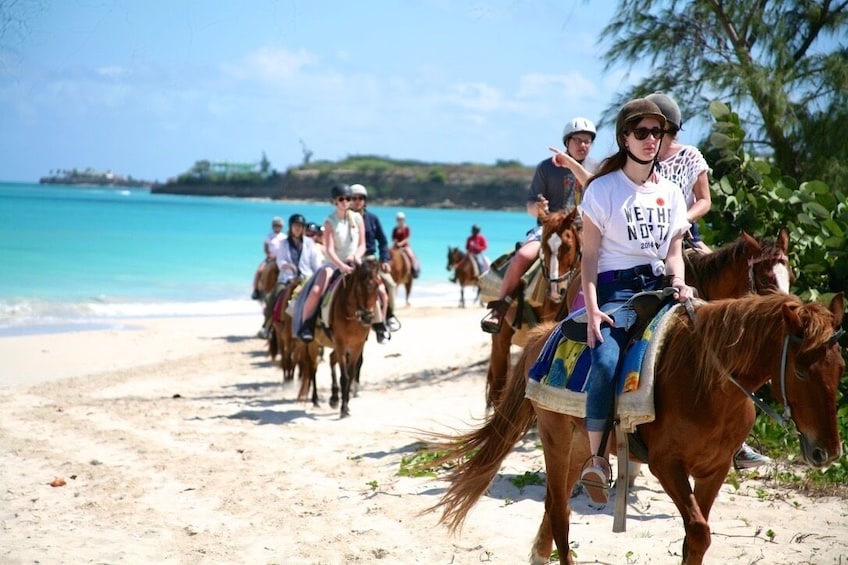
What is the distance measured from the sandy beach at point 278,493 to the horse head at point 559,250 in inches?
57.9

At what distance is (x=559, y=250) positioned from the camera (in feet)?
25.7

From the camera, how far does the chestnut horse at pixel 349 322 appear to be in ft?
37.0

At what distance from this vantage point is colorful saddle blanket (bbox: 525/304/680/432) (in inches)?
177

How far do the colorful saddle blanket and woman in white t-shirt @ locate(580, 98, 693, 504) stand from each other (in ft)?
0.26

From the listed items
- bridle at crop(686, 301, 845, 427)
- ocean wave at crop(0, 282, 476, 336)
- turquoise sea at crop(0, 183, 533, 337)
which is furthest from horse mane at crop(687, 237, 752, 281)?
turquoise sea at crop(0, 183, 533, 337)

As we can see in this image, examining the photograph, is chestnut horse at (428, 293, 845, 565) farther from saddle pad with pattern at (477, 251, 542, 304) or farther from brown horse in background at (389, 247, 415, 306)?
brown horse in background at (389, 247, 415, 306)

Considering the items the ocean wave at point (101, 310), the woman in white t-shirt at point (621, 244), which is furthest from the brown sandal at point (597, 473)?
the ocean wave at point (101, 310)

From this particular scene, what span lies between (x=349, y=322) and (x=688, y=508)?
7522 millimetres

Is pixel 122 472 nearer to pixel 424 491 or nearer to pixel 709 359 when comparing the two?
pixel 424 491

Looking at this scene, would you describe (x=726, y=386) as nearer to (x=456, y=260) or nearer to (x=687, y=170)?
(x=687, y=170)

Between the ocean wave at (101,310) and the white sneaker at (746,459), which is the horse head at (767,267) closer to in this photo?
the white sneaker at (746,459)

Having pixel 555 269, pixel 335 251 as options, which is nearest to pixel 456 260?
pixel 335 251

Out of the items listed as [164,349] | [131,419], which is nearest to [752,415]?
[131,419]

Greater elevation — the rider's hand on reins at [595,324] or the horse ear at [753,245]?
the horse ear at [753,245]
